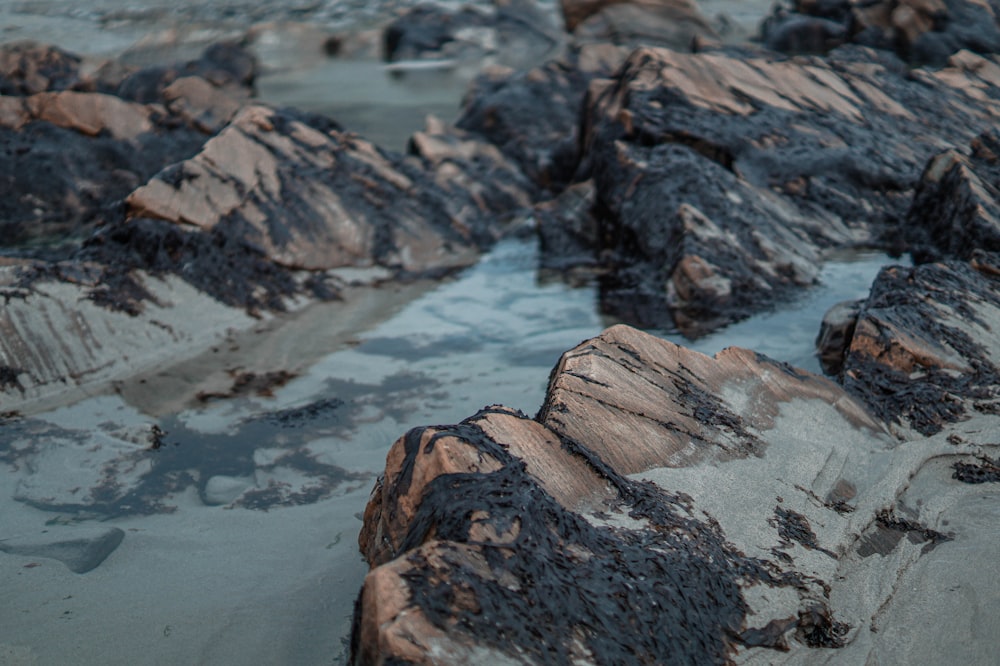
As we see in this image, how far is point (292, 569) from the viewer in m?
2.68

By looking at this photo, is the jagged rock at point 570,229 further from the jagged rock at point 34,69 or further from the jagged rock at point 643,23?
the jagged rock at point 643,23

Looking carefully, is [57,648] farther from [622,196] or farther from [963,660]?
[622,196]

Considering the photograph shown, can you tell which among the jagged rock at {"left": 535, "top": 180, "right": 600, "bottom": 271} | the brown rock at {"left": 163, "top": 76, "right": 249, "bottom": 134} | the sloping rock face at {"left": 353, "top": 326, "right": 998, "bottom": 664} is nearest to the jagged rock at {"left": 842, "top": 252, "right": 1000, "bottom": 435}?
the sloping rock face at {"left": 353, "top": 326, "right": 998, "bottom": 664}

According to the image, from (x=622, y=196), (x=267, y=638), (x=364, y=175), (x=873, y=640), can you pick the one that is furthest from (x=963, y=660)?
(x=364, y=175)

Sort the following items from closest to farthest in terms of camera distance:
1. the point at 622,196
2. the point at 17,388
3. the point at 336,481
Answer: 1. the point at 336,481
2. the point at 17,388
3. the point at 622,196

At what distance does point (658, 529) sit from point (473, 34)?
11.8m

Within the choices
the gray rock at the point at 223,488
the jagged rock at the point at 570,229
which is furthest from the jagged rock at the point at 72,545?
the jagged rock at the point at 570,229

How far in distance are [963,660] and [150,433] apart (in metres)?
2.88

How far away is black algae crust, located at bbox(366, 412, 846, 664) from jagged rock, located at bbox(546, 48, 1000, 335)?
2.42 m

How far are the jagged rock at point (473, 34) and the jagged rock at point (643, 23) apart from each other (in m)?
0.78

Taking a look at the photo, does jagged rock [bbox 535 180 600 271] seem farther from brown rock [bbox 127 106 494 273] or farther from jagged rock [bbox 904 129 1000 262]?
jagged rock [bbox 904 129 1000 262]

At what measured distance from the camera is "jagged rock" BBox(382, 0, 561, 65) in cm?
1276

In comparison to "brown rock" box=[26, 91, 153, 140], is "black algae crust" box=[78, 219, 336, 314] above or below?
below

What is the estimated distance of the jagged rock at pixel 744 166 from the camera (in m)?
5.14
